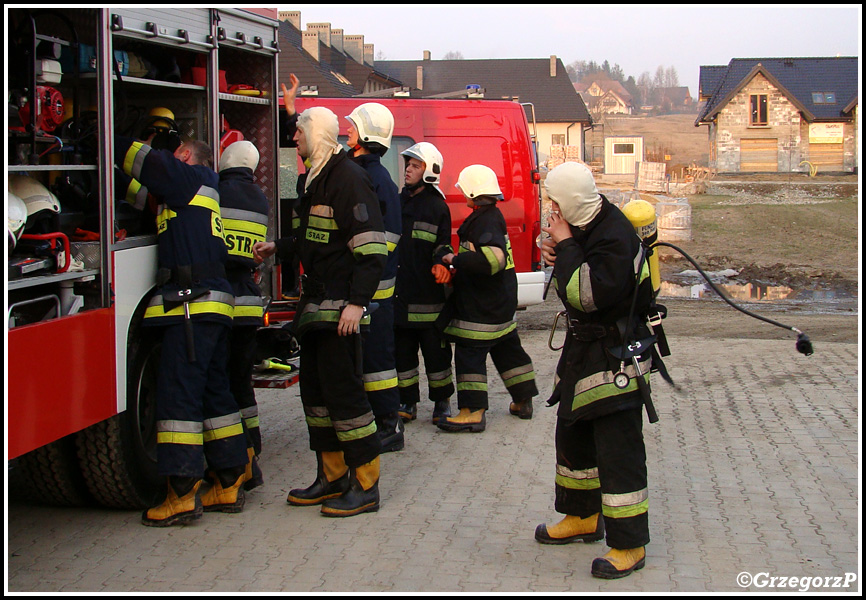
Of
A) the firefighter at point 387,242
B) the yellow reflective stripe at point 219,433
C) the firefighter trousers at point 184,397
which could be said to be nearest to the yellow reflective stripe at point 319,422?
the yellow reflective stripe at point 219,433

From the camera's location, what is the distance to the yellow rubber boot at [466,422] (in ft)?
22.4

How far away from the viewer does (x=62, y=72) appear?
4.47 meters

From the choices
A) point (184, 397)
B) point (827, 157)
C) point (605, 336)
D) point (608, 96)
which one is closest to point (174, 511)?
point (184, 397)

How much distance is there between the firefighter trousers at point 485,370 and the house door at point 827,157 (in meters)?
51.0

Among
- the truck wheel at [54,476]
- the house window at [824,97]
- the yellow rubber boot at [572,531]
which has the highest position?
the house window at [824,97]

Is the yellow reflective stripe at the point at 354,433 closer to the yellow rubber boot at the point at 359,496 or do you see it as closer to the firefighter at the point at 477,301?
the yellow rubber boot at the point at 359,496

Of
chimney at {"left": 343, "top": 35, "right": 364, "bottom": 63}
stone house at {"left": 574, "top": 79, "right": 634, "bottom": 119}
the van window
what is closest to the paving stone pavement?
the van window

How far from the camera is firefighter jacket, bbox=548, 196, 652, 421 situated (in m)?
4.08

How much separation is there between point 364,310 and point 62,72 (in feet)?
6.00

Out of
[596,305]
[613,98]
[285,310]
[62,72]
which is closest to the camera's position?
[596,305]

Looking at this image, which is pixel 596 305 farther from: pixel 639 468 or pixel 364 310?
pixel 364 310

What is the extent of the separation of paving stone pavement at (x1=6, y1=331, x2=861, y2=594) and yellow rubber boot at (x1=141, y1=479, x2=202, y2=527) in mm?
67

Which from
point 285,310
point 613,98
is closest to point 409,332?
point 285,310

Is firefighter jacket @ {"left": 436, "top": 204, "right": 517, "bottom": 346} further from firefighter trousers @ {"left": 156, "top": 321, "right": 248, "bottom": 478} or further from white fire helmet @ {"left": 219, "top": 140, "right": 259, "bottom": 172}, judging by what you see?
firefighter trousers @ {"left": 156, "top": 321, "right": 248, "bottom": 478}
